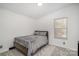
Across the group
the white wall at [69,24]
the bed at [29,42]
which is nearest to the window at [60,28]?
the white wall at [69,24]

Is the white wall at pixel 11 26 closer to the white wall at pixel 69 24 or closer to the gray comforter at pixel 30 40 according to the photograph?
the gray comforter at pixel 30 40

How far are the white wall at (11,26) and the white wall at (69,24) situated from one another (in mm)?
232

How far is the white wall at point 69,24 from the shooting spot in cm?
103

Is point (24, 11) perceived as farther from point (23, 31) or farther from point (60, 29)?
point (60, 29)

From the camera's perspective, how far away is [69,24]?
1.06 meters

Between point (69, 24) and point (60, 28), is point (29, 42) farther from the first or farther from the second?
point (69, 24)

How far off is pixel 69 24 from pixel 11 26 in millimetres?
1099

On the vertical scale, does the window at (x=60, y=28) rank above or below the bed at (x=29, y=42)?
above

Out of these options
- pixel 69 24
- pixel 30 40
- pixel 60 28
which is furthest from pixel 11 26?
pixel 69 24

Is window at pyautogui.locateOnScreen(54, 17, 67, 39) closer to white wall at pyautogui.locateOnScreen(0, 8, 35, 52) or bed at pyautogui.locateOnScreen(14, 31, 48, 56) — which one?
bed at pyautogui.locateOnScreen(14, 31, 48, 56)

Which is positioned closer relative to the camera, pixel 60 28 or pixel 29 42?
pixel 60 28

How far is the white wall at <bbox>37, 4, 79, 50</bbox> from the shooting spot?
103 cm

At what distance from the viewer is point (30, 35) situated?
122 centimetres

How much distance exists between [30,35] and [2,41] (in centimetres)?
55
